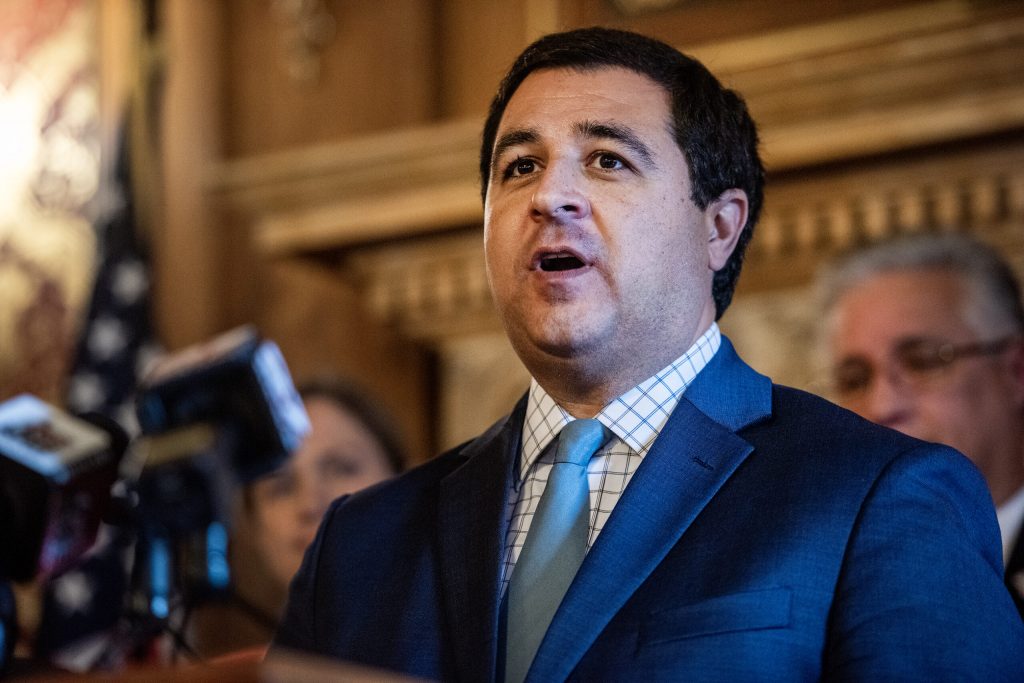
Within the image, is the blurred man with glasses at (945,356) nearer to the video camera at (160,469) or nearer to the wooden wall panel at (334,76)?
the video camera at (160,469)

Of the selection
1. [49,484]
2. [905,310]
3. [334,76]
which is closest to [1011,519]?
[905,310]

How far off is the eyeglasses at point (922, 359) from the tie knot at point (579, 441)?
159 centimetres

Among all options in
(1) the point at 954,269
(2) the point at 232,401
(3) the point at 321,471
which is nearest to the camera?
(2) the point at 232,401

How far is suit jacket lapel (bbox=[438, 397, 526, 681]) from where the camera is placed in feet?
5.04

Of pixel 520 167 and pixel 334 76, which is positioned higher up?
pixel 334 76

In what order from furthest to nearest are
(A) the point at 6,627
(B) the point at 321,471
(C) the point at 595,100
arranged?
(B) the point at 321,471, (A) the point at 6,627, (C) the point at 595,100

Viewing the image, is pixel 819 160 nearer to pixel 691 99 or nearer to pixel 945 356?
pixel 945 356

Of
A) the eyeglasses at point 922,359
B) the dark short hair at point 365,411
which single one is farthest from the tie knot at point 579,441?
the dark short hair at point 365,411

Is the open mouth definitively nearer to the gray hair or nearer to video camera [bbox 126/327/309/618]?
video camera [bbox 126/327/309/618]

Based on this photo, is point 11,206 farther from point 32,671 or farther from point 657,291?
point 657,291

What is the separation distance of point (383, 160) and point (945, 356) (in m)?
1.72

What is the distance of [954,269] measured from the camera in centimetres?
323

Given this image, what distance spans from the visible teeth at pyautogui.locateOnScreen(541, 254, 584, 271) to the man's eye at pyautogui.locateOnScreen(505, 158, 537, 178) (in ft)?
0.52

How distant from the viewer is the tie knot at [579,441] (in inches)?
64.9
